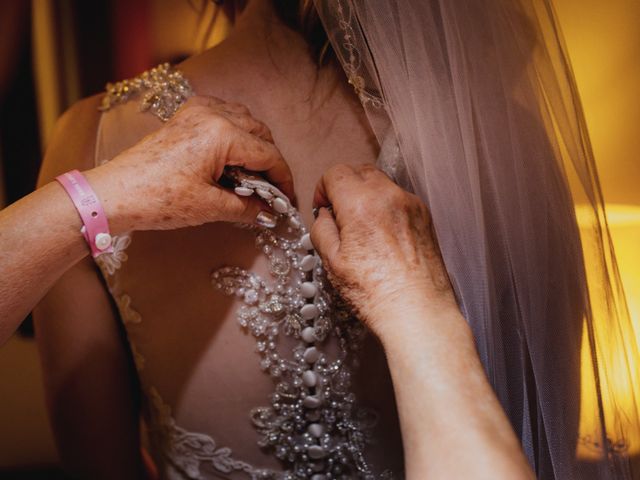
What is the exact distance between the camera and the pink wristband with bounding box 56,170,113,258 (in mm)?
715

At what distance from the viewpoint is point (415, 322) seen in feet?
2.14

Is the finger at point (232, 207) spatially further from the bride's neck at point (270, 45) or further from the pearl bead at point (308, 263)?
the bride's neck at point (270, 45)

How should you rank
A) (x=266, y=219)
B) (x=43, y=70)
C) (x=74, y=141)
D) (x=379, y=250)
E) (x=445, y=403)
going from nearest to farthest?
(x=445, y=403) < (x=379, y=250) < (x=266, y=219) < (x=74, y=141) < (x=43, y=70)

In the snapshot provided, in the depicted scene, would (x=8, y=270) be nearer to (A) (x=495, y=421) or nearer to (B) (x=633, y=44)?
(A) (x=495, y=421)

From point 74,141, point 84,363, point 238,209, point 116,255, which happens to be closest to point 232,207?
point 238,209

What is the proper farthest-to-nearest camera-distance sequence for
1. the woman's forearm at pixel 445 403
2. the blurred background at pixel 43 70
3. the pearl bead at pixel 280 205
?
the blurred background at pixel 43 70 → the pearl bead at pixel 280 205 → the woman's forearm at pixel 445 403

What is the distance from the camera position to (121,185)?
72 cm

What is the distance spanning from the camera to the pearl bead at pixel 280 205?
2.59 ft

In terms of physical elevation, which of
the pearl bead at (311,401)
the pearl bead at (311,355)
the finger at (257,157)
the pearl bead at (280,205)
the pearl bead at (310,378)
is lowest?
the pearl bead at (311,401)

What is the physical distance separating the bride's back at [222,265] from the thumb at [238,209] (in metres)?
0.05

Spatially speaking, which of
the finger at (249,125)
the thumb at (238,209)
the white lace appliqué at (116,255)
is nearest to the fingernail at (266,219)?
the thumb at (238,209)

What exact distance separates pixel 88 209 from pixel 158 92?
253mm

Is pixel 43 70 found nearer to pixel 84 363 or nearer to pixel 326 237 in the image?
pixel 84 363

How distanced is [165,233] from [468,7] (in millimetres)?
522
